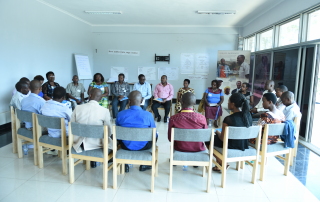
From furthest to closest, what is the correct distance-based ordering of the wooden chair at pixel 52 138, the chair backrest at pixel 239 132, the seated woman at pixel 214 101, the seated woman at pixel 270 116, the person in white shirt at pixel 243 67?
the person in white shirt at pixel 243 67 → the seated woman at pixel 214 101 → the seated woman at pixel 270 116 → the wooden chair at pixel 52 138 → the chair backrest at pixel 239 132

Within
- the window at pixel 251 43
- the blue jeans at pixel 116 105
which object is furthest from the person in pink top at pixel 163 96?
the window at pixel 251 43

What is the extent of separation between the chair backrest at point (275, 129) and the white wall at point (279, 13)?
262 centimetres

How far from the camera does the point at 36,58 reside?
17.1ft

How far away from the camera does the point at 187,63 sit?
798 cm

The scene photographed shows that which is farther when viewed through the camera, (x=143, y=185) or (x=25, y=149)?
(x=25, y=149)

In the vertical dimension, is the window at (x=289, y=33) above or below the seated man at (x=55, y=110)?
above

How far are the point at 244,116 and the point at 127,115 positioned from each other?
51.7 inches

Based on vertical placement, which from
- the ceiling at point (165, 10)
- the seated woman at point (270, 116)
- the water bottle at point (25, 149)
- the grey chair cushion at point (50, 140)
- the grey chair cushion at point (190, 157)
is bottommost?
the water bottle at point (25, 149)

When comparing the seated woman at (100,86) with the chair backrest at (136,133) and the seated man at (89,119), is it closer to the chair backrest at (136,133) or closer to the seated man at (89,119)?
the seated man at (89,119)

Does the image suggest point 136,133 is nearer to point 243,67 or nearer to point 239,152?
point 239,152

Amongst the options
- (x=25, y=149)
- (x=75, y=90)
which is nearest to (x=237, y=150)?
(x=25, y=149)

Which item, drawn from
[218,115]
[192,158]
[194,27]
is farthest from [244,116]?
[194,27]

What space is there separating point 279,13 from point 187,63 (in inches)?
143

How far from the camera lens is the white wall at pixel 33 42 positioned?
434 cm
